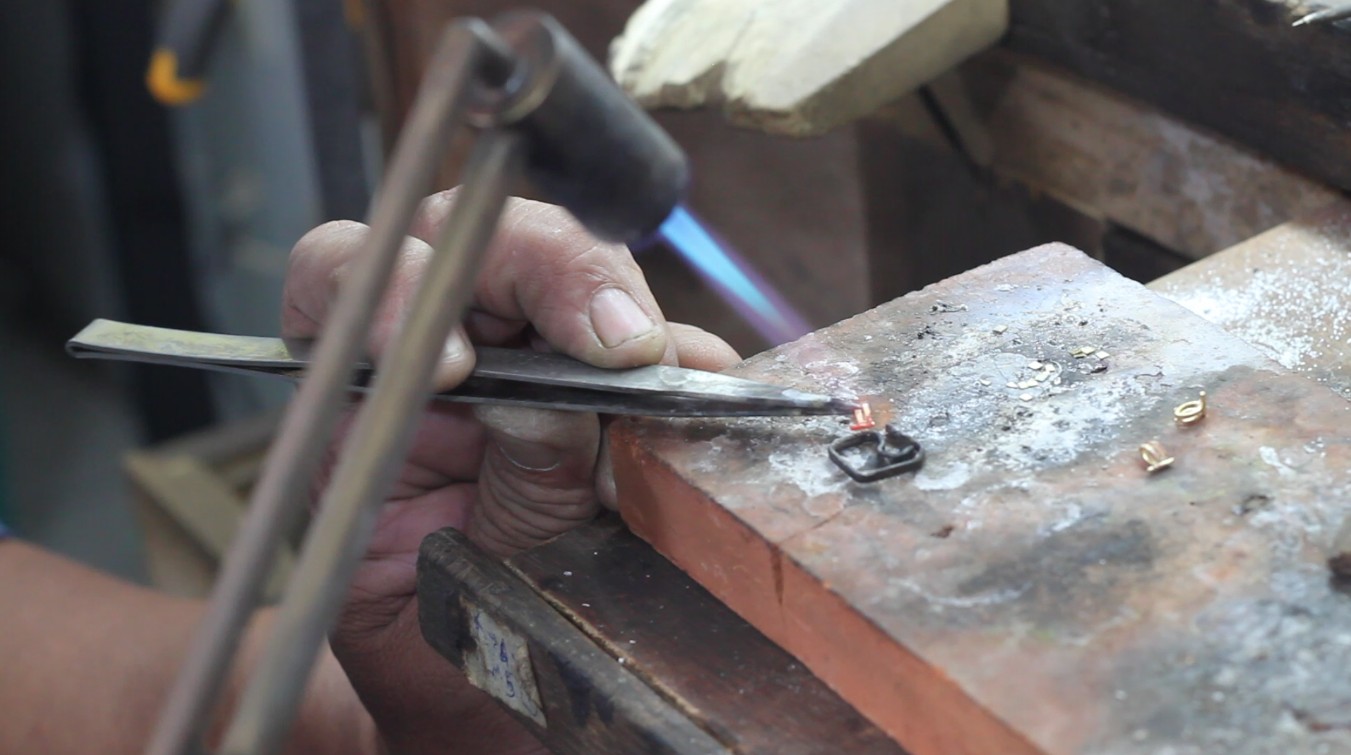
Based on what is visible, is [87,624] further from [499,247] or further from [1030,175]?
[1030,175]

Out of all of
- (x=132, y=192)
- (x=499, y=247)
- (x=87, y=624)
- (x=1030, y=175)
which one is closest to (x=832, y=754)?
(x=499, y=247)

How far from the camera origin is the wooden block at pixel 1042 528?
72 cm

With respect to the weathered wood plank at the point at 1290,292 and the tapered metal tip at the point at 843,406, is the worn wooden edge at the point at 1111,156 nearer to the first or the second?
the weathered wood plank at the point at 1290,292

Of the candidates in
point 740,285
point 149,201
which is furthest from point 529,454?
point 149,201

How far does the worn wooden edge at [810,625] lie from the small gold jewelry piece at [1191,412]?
284 millimetres

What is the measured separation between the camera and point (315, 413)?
563mm

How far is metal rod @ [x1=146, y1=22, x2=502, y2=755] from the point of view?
0.54m

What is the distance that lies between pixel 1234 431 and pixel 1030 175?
3.28ft

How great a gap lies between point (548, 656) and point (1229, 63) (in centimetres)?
96

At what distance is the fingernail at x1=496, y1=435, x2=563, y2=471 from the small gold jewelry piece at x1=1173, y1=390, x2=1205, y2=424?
54 cm

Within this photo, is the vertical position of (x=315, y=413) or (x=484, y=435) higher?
(x=315, y=413)

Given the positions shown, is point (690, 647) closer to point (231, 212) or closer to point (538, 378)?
point (538, 378)

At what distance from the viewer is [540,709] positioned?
955mm

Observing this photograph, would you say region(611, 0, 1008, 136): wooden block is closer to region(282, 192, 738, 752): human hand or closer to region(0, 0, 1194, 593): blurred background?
region(0, 0, 1194, 593): blurred background
